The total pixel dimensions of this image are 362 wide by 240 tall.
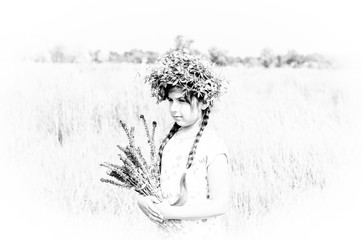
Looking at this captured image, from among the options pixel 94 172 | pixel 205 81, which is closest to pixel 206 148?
pixel 205 81

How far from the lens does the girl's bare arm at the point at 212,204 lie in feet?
7.78

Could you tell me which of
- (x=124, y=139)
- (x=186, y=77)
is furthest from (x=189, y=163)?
(x=124, y=139)

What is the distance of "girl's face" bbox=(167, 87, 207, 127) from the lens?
2465mm

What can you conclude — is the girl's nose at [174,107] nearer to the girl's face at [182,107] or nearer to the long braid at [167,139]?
the girl's face at [182,107]

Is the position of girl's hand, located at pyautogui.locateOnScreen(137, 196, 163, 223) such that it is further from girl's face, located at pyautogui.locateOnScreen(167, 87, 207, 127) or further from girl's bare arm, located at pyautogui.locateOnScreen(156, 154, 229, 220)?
girl's face, located at pyautogui.locateOnScreen(167, 87, 207, 127)

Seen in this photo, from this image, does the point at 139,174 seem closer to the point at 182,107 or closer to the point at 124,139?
the point at 182,107

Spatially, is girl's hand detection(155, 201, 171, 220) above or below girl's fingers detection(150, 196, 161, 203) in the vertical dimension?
below

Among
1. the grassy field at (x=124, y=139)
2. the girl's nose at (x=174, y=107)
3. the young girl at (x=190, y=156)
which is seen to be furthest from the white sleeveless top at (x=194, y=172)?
the grassy field at (x=124, y=139)

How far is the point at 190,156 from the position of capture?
2443mm

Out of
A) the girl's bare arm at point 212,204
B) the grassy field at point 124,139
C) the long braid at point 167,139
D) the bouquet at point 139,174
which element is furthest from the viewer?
the grassy field at point 124,139

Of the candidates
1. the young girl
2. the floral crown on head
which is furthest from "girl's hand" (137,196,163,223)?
the floral crown on head

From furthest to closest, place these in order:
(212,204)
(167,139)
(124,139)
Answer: (124,139)
(167,139)
(212,204)

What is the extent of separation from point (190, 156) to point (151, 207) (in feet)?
0.97

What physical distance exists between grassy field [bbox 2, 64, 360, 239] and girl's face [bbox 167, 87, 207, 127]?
0.25m
